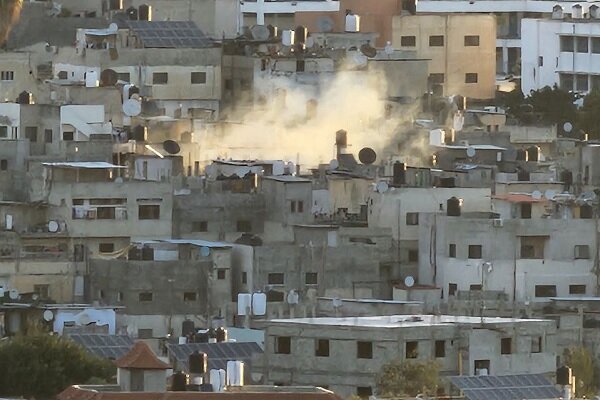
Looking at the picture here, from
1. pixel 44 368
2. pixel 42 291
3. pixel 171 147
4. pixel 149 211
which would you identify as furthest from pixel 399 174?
pixel 44 368

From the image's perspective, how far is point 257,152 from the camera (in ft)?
308

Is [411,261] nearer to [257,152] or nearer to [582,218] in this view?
[582,218]

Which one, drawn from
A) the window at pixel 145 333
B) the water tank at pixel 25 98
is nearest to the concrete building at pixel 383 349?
the window at pixel 145 333

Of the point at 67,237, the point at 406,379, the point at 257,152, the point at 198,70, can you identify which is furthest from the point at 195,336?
the point at 198,70

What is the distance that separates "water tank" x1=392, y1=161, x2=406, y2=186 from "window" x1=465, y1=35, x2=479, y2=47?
24.7 m

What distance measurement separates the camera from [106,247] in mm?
79125

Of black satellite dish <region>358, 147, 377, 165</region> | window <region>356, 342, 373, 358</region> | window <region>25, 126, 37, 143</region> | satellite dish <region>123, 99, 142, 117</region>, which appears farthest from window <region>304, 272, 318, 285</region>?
satellite dish <region>123, 99, 142, 117</region>

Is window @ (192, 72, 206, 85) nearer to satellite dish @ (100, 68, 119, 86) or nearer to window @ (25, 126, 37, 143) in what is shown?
satellite dish @ (100, 68, 119, 86)

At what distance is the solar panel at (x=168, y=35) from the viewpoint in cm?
10106

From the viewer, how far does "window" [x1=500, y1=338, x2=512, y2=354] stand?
65062 mm

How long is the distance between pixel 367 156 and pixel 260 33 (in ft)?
41.7

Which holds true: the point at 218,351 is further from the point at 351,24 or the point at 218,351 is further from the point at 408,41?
the point at 408,41

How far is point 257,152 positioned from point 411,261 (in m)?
16.7

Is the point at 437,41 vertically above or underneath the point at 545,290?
above
